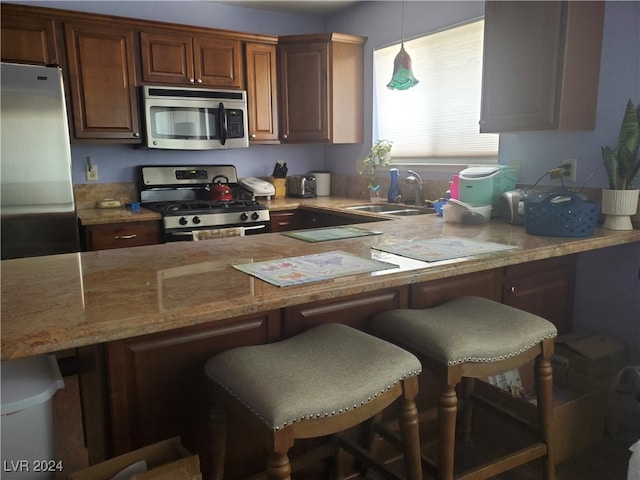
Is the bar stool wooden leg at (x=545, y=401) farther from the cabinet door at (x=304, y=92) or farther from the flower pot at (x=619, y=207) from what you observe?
the cabinet door at (x=304, y=92)

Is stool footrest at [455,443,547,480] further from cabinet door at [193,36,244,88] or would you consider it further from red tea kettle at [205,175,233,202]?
cabinet door at [193,36,244,88]

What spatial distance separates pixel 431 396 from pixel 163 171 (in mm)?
2715

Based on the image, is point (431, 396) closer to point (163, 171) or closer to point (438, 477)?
point (438, 477)

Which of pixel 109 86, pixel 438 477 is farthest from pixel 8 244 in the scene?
pixel 438 477

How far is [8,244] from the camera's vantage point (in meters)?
2.85

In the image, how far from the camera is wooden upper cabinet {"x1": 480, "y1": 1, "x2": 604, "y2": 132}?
2156 mm

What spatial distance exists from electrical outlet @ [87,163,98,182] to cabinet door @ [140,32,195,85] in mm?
752

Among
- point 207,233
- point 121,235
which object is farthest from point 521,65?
point 121,235

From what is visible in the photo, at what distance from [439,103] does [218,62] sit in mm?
1610

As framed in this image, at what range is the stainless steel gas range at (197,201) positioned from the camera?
129 inches

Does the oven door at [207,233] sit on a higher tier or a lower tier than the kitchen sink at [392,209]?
lower

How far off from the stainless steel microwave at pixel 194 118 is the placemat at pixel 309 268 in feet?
7.53

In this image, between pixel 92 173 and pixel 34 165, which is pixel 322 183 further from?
pixel 34 165

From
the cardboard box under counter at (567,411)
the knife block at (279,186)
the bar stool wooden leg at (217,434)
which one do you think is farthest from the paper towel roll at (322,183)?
the bar stool wooden leg at (217,434)
